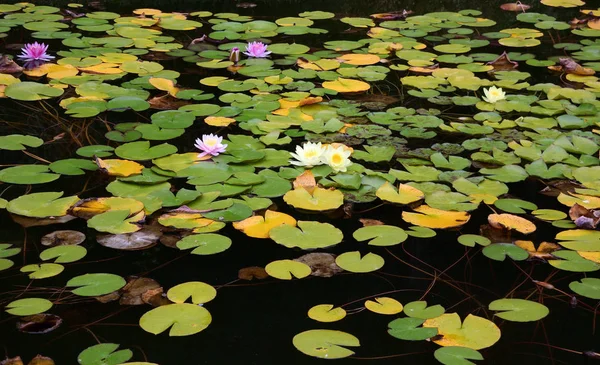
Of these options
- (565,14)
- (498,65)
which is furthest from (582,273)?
(565,14)

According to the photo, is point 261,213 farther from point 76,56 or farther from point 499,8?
point 499,8

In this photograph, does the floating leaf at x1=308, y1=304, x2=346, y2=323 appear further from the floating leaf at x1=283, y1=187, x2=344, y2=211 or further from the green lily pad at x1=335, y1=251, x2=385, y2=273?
the floating leaf at x1=283, y1=187, x2=344, y2=211

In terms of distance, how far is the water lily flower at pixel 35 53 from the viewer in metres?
3.04

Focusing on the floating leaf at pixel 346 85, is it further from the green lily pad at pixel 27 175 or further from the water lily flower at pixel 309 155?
the green lily pad at pixel 27 175

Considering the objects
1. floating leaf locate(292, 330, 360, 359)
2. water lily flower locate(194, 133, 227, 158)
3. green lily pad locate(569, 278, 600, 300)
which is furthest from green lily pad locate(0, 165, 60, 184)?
green lily pad locate(569, 278, 600, 300)

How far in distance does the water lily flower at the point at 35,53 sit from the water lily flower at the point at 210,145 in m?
1.17

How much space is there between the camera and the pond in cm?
150

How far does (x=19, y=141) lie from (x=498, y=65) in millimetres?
2008

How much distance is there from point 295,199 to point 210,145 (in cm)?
39

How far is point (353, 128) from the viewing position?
2508 mm

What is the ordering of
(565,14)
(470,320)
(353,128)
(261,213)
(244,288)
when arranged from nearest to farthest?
(470,320), (244,288), (261,213), (353,128), (565,14)

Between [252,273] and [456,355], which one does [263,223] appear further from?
[456,355]

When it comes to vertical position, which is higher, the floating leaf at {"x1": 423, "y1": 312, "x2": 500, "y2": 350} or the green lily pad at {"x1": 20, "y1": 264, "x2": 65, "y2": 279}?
the green lily pad at {"x1": 20, "y1": 264, "x2": 65, "y2": 279}

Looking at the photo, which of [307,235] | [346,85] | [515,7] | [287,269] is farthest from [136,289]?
[515,7]
